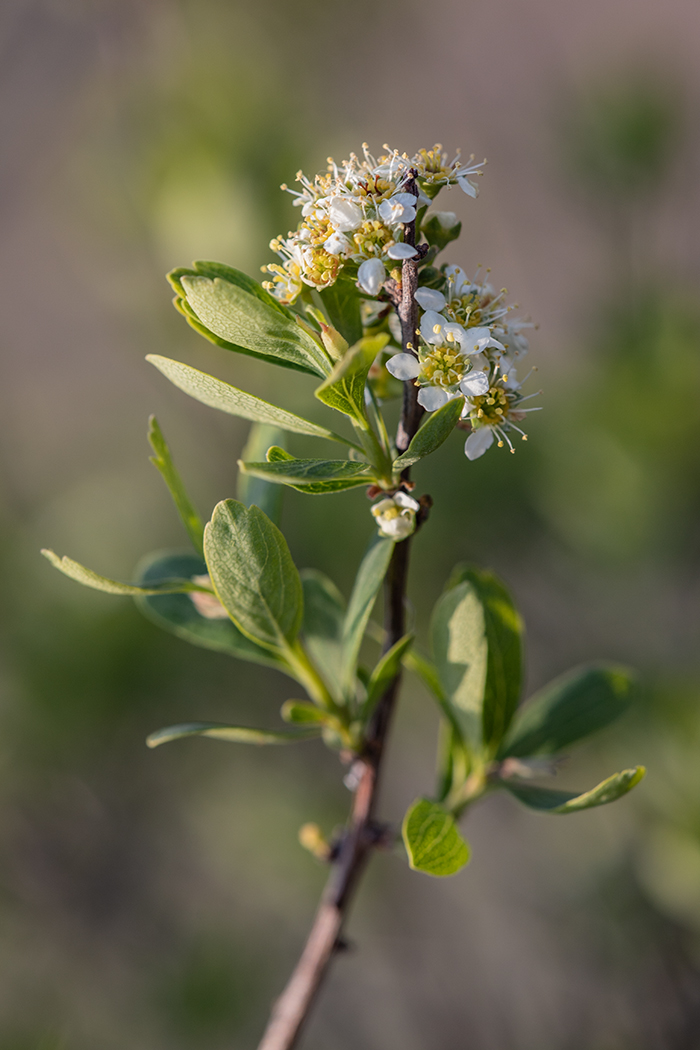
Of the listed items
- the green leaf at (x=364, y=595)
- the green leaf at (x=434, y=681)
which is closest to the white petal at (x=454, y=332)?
the green leaf at (x=364, y=595)

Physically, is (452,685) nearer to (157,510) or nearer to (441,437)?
(441,437)

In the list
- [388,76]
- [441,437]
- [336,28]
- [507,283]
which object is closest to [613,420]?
[441,437]

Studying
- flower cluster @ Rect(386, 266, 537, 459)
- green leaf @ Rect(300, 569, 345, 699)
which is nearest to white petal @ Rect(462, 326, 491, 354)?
flower cluster @ Rect(386, 266, 537, 459)

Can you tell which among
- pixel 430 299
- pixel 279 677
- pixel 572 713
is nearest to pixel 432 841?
pixel 572 713

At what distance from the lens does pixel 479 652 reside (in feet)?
1.55

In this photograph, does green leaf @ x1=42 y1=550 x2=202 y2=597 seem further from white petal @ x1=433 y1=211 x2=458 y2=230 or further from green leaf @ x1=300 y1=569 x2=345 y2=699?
white petal @ x1=433 y1=211 x2=458 y2=230

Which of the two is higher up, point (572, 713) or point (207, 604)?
point (207, 604)

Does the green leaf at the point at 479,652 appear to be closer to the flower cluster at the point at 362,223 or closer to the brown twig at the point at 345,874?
the brown twig at the point at 345,874

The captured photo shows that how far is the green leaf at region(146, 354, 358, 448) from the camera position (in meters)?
0.39

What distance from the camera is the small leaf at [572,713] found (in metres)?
0.54

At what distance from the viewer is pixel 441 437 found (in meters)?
0.37

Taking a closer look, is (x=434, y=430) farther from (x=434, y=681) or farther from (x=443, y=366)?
(x=434, y=681)

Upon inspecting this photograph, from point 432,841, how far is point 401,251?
0.31 m

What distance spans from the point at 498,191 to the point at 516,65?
1114mm
